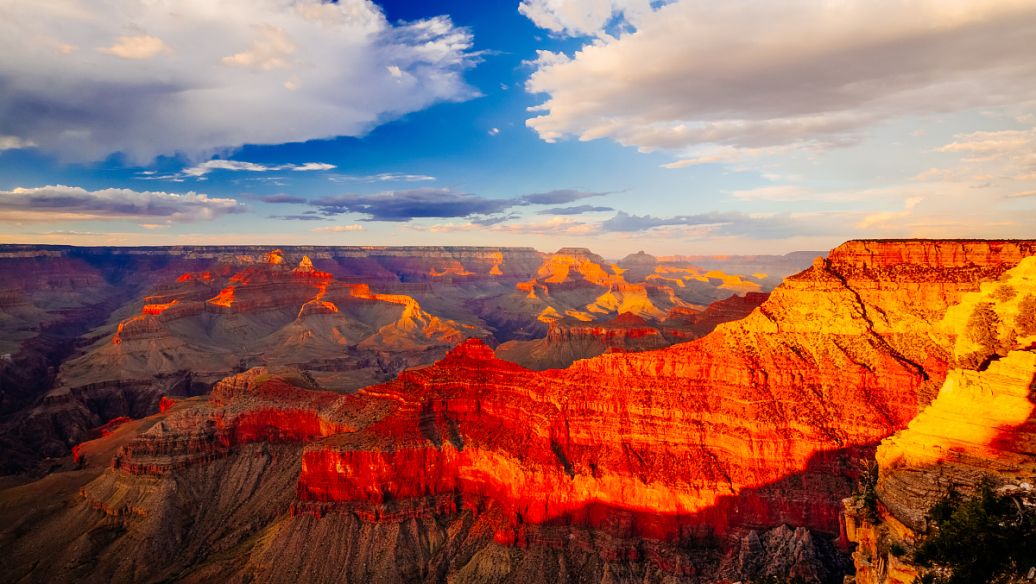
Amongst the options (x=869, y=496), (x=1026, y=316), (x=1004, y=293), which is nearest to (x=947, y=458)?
(x=869, y=496)

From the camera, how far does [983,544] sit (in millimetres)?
17688

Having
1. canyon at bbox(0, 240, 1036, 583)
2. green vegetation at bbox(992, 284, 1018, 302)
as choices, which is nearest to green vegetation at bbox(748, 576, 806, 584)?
canyon at bbox(0, 240, 1036, 583)

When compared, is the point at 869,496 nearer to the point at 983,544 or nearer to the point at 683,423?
the point at 983,544

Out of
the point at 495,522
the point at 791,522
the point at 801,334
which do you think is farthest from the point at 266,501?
the point at 801,334

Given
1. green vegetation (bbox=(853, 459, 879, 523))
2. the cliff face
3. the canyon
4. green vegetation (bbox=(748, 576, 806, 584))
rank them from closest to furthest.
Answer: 1. the cliff face
2. green vegetation (bbox=(853, 459, 879, 523))
3. green vegetation (bbox=(748, 576, 806, 584))
4. the canyon

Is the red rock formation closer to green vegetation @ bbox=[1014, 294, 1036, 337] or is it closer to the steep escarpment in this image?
green vegetation @ bbox=[1014, 294, 1036, 337]

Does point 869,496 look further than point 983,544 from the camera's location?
Yes

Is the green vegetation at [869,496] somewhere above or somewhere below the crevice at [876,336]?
below

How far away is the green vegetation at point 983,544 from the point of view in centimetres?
1769

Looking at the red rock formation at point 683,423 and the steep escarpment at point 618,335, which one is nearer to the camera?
the red rock formation at point 683,423

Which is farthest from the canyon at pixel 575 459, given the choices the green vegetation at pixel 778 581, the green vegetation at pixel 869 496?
the green vegetation at pixel 869 496

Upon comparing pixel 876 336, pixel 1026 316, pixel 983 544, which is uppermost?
pixel 1026 316

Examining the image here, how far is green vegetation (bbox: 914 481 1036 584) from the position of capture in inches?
696

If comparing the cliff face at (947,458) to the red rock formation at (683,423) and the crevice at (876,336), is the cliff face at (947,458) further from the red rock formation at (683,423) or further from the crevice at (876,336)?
the crevice at (876,336)
